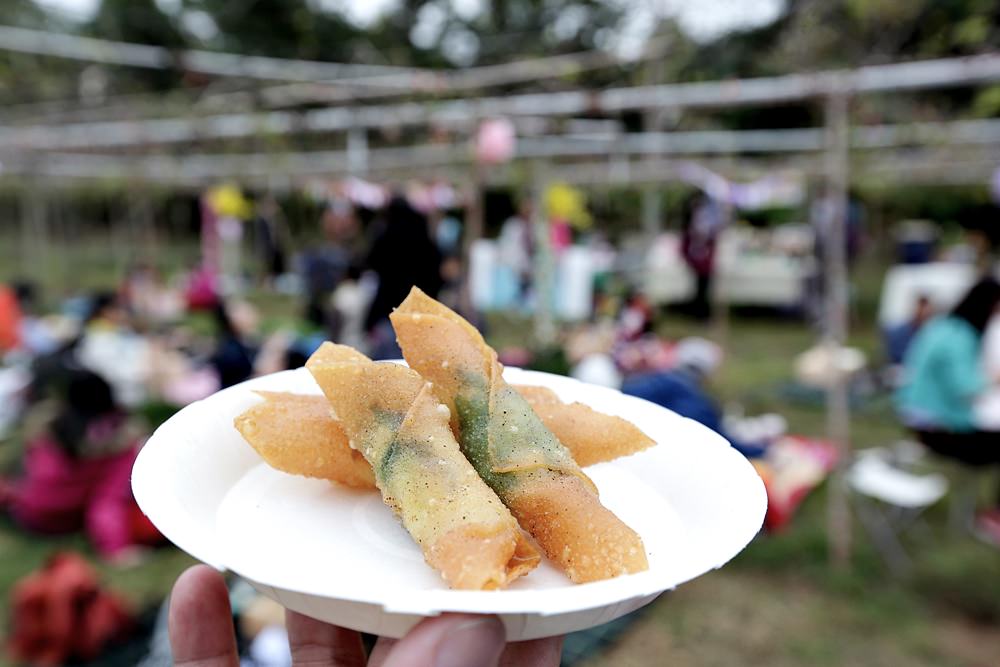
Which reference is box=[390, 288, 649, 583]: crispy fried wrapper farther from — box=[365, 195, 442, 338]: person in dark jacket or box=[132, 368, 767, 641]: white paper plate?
box=[365, 195, 442, 338]: person in dark jacket

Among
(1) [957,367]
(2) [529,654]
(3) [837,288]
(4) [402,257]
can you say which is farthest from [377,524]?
(4) [402,257]

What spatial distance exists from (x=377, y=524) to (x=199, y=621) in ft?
1.21

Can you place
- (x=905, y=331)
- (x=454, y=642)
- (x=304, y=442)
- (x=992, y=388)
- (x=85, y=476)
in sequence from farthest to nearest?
1. (x=905, y=331)
2. (x=992, y=388)
3. (x=85, y=476)
4. (x=304, y=442)
5. (x=454, y=642)

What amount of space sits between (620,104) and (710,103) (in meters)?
0.76

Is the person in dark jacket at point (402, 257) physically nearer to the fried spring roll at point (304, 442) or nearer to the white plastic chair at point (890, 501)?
the white plastic chair at point (890, 501)

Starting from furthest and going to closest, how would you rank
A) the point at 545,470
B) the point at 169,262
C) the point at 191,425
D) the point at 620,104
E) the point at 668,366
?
the point at 169,262
the point at 668,366
the point at 620,104
the point at 191,425
the point at 545,470

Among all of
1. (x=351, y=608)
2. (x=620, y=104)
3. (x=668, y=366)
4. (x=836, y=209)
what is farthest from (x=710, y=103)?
(x=351, y=608)

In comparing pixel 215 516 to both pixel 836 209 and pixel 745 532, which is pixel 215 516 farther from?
pixel 836 209

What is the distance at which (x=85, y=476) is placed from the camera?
16.0ft

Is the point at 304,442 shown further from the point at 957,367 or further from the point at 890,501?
the point at 957,367

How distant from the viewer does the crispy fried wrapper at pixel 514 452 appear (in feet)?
3.32

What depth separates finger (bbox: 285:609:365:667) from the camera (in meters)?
1.38

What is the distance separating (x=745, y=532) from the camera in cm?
98

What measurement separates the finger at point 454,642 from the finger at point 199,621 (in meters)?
0.56
